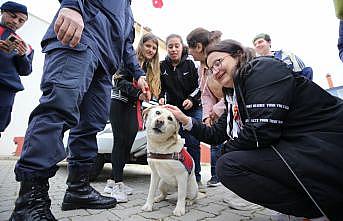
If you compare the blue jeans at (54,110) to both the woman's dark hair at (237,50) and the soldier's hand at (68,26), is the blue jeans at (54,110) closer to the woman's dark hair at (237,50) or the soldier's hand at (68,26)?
the soldier's hand at (68,26)

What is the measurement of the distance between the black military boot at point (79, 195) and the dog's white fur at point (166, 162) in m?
0.51

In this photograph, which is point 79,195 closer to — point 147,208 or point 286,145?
point 147,208

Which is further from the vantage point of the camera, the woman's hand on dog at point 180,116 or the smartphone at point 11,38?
the smartphone at point 11,38

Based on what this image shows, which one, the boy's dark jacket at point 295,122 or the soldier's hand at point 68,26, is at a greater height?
the soldier's hand at point 68,26

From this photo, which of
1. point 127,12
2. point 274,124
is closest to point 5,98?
point 127,12

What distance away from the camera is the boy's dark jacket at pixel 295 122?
4.58 feet

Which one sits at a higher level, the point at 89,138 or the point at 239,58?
the point at 239,58

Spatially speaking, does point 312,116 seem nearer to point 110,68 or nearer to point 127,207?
point 110,68

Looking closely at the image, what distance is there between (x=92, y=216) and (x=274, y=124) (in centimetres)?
139

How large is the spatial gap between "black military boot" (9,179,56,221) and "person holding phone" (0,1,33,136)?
6.23 ft

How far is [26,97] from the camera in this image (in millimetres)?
7586

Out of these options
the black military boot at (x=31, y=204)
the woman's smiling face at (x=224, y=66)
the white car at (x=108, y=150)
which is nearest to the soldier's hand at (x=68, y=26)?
the black military boot at (x=31, y=204)

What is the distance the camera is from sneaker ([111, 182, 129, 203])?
7.98 feet

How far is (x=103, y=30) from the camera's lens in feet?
6.02
